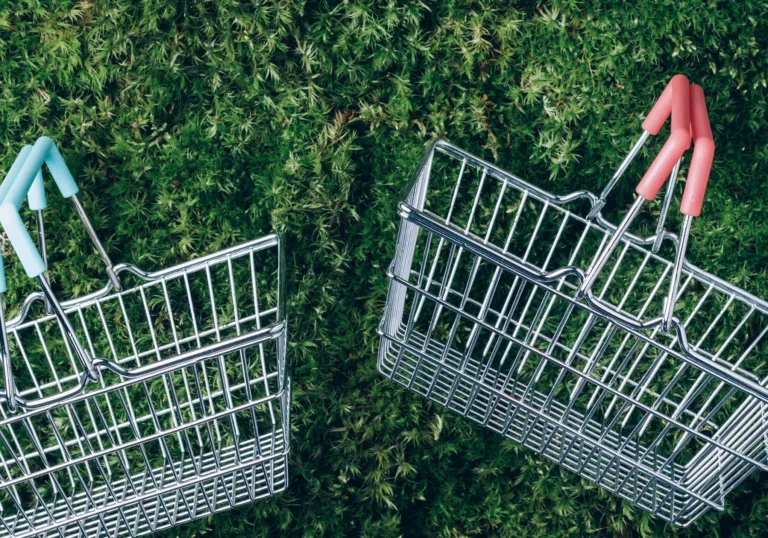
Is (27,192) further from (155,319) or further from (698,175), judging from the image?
(698,175)

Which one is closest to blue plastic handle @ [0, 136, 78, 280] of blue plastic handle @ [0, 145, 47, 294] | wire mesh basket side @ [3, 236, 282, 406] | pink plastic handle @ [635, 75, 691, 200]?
blue plastic handle @ [0, 145, 47, 294]

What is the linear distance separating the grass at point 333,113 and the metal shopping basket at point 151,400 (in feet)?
0.23

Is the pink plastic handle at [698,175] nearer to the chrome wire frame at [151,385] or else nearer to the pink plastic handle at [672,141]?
the pink plastic handle at [672,141]

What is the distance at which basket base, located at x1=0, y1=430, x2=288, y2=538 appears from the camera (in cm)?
117

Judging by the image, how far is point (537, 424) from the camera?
1270mm

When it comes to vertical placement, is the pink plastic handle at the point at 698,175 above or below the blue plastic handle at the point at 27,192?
above

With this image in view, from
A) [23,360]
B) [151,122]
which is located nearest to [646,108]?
[151,122]

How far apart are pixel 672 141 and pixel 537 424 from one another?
579 millimetres

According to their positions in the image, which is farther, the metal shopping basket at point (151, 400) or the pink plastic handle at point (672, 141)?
the metal shopping basket at point (151, 400)

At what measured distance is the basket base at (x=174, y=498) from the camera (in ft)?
3.83

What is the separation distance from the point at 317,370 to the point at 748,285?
818mm

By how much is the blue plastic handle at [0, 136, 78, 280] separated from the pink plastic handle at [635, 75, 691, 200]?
2.46 feet

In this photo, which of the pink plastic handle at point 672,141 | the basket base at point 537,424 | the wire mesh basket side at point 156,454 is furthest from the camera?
the basket base at point 537,424

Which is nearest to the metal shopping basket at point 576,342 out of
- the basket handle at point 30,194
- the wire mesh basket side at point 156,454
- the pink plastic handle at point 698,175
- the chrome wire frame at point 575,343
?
the chrome wire frame at point 575,343
